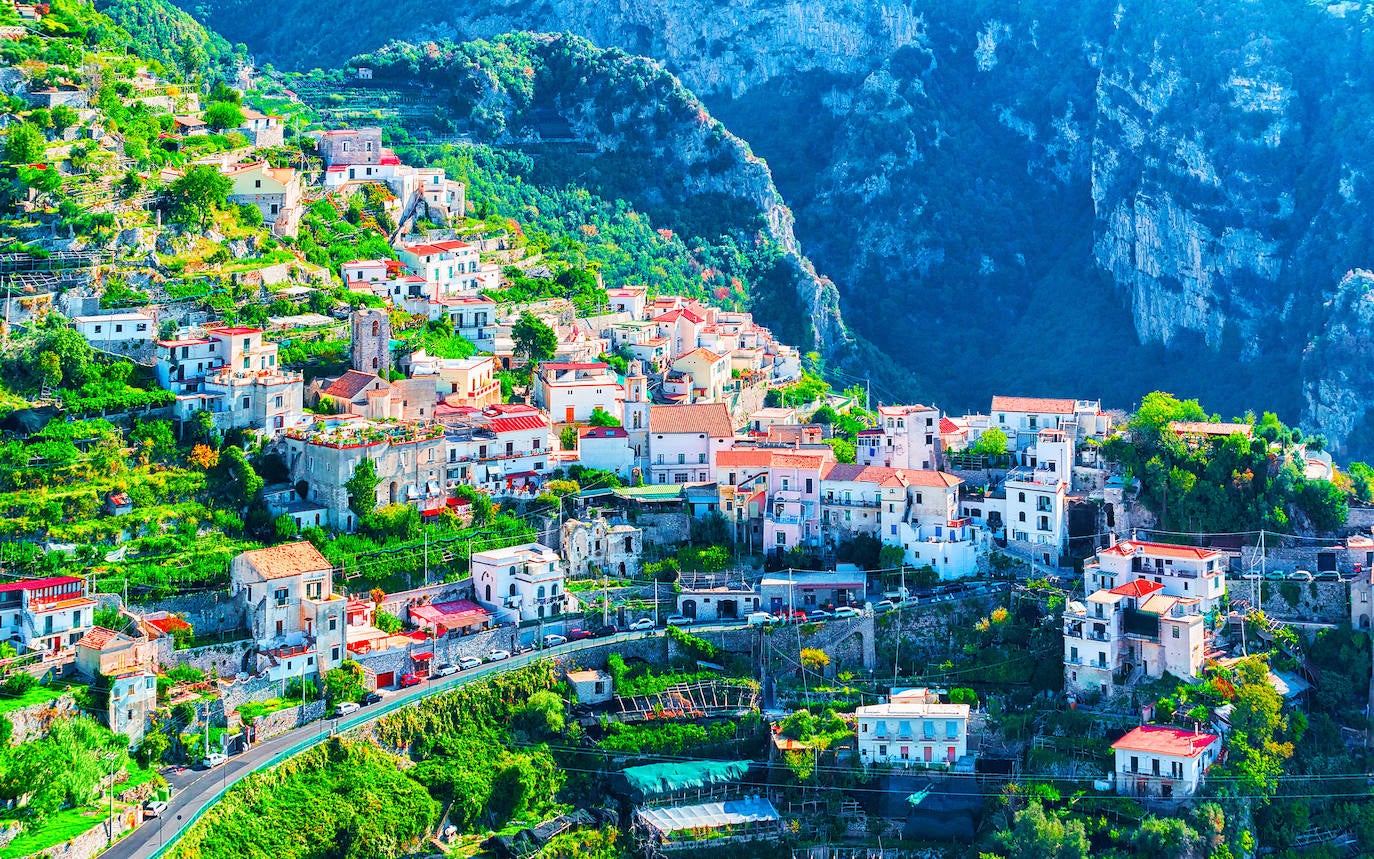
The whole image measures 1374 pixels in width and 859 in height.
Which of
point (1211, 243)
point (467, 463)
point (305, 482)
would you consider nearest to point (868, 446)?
point (467, 463)

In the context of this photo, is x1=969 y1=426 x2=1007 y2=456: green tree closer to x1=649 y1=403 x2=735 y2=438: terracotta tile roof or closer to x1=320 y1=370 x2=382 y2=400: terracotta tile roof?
x1=649 y1=403 x2=735 y2=438: terracotta tile roof

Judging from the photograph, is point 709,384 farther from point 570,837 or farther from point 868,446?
point 570,837

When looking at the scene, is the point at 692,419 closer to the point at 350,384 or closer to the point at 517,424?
the point at 517,424

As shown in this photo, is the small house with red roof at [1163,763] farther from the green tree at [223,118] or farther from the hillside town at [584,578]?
the green tree at [223,118]

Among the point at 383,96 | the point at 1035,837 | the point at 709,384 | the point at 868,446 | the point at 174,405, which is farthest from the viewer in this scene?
the point at 383,96

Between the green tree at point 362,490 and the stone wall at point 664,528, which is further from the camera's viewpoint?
the stone wall at point 664,528

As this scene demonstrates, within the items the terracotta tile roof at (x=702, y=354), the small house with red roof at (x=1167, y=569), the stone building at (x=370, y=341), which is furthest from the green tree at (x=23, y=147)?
the small house with red roof at (x=1167, y=569)

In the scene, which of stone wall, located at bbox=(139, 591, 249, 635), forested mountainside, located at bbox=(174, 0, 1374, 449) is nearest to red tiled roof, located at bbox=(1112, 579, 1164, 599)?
stone wall, located at bbox=(139, 591, 249, 635)
